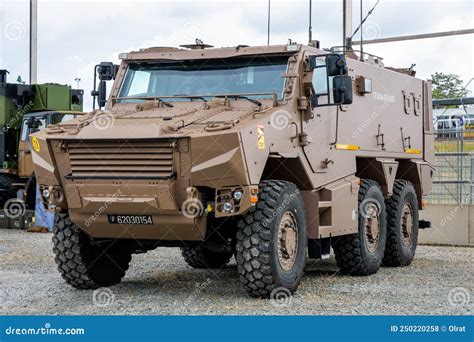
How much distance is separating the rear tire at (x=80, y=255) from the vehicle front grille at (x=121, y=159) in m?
0.93

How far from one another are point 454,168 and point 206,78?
7313 mm

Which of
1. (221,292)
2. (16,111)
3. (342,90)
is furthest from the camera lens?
(16,111)

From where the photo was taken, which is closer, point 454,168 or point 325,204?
point 325,204

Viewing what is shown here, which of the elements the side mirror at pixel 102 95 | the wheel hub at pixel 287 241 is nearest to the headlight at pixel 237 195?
the wheel hub at pixel 287 241

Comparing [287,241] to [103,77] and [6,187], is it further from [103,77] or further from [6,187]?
[6,187]

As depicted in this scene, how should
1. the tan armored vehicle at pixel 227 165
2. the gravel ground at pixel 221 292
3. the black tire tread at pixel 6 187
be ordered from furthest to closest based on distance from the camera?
1. the black tire tread at pixel 6 187
2. the tan armored vehicle at pixel 227 165
3. the gravel ground at pixel 221 292

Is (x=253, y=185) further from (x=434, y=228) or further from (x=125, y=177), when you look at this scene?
(x=434, y=228)

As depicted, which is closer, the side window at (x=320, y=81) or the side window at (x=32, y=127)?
the side window at (x=320, y=81)

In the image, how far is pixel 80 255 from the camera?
33.0 ft

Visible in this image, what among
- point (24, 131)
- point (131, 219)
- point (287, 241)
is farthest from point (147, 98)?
point (24, 131)

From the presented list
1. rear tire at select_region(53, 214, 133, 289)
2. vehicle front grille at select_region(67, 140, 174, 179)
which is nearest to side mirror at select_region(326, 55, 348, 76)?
vehicle front grille at select_region(67, 140, 174, 179)

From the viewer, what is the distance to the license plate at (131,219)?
30.0 ft

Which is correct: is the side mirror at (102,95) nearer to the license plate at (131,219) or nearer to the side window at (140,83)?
the side window at (140,83)

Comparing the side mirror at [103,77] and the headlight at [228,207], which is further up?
the side mirror at [103,77]
